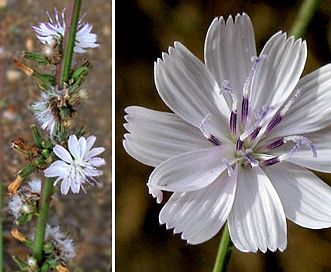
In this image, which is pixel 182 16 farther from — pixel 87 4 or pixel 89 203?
pixel 89 203

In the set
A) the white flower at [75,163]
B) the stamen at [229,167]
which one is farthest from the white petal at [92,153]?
the stamen at [229,167]

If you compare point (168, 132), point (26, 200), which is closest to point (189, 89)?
point (168, 132)

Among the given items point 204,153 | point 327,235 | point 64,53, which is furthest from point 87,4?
point 327,235

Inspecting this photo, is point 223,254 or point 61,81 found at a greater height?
point 61,81

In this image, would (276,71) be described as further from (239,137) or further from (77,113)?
(77,113)

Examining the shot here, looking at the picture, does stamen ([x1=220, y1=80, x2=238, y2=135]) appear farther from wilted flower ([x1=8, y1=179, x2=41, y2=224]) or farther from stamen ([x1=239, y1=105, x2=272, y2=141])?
wilted flower ([x1=8, y1=179, x2=41, y2=224])

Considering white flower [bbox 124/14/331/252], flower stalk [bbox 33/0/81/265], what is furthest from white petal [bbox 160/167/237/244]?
flower stalk [bbox 33/0/81/265]

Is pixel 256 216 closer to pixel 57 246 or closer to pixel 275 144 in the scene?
pixel 275 144
